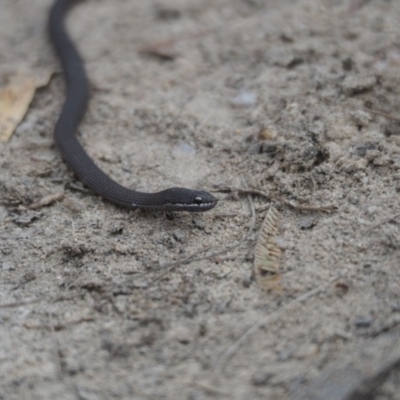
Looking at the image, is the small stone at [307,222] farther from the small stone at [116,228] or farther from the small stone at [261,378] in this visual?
the small stone at [116,228]

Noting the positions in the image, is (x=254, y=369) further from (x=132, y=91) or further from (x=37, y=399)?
(x=132, y=91)

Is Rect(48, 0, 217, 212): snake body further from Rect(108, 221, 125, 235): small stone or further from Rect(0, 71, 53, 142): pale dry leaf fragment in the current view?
Rect(0, 71, 53, 142): pale dry leaf fragment

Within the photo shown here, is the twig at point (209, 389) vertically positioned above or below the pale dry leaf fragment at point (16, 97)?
below

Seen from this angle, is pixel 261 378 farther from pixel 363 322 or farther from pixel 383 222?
pixel 383 222

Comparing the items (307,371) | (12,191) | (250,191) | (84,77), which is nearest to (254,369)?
(307,371)

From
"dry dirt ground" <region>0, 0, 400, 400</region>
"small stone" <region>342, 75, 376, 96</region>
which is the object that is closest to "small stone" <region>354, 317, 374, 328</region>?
"dry dirt ground" <region>0, 0, 400, 400</region>

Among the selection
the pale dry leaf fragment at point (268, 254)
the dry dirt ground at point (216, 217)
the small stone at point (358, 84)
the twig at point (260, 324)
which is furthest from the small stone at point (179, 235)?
the small stone at point (358, 84)
